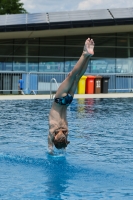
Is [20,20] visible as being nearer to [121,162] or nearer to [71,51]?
[71,51]

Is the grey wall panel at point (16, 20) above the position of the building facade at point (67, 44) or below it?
above

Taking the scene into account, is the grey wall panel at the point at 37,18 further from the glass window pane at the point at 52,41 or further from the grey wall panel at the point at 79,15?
the glass window pane at the point at 52,41

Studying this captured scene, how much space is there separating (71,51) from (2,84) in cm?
673

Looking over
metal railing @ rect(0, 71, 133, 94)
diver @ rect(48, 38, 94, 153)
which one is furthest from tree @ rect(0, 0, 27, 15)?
diver @ rect(48, 38, 94, 153)

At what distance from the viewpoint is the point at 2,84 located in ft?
97.8

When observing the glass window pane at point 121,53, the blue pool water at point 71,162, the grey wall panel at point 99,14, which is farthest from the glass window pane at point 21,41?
the blue pool water at point 71,162

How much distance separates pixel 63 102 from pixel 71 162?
3.32 feet

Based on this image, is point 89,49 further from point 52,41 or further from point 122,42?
point 122,42

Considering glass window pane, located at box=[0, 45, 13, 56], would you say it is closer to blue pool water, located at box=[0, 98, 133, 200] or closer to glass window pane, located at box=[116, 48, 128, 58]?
glass window pane, located at box=[116, 48, 128, 58]

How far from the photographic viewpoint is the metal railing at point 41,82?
28062 millimetres

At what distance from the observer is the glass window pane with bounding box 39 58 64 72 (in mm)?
33719

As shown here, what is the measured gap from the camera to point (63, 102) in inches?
310

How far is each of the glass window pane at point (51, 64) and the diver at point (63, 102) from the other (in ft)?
84.4

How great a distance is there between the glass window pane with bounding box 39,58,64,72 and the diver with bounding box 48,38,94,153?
25739 mm
